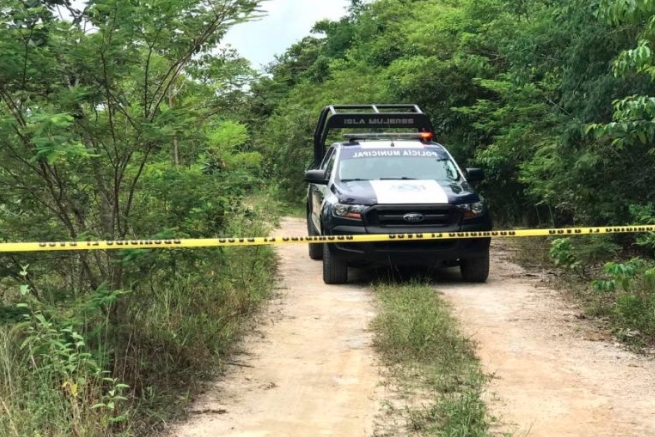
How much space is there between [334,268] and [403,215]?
104 cm

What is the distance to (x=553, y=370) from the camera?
4.93 metres

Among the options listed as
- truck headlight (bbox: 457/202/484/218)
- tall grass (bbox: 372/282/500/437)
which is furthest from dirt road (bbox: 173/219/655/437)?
truck headlight (bbox: 457/202/484/218)

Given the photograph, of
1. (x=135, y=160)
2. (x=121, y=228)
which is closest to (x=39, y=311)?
(x=121, y=228)

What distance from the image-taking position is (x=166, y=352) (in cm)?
459

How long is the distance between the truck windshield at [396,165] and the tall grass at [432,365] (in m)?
2.17

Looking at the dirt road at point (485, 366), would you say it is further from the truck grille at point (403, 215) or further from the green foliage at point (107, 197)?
the truck grille at point (403, 215)

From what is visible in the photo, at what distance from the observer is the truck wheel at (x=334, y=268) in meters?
8.06

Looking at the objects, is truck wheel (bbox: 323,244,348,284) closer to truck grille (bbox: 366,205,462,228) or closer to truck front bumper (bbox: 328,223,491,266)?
truck front bumper (bbox: 328,223,491,266)

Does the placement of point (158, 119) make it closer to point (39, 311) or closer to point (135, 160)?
point (135, 160)

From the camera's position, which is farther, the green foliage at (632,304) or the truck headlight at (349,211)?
the truck headlight at (349,211)

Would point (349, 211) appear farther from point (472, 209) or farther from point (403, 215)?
point (472, 209)

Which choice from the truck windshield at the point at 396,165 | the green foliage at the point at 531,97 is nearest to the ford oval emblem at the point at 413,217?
the truck windshield at the point at 396,165

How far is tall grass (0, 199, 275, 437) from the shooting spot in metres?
3.48

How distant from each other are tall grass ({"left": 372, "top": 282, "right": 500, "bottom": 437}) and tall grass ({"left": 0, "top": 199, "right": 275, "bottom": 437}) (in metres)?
1.29
